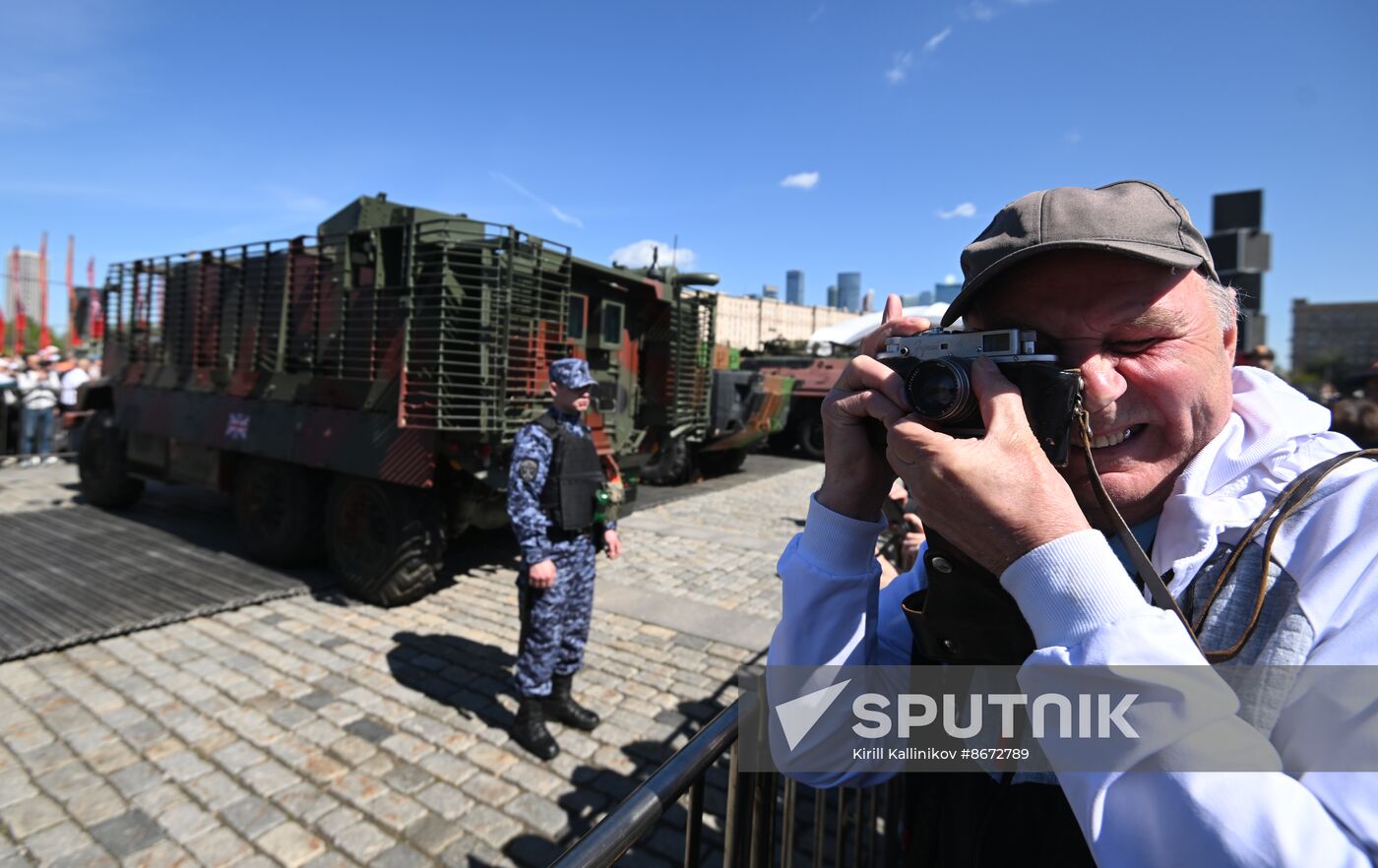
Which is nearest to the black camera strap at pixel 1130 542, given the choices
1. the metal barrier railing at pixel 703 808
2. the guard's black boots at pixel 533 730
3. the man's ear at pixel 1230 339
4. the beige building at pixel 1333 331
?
the man's ear at pixel 1230 339

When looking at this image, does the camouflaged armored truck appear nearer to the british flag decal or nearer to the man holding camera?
the british flag decal

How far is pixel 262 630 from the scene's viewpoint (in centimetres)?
505

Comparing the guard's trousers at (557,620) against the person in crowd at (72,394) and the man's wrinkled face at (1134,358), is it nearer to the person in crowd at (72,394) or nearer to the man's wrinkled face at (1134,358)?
the man's wrinkled face at (1134,358)

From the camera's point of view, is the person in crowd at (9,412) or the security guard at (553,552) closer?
the security guard at (553,552)

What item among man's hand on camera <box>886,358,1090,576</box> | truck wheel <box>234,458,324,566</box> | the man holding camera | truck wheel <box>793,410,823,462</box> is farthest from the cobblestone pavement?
truck wheel <box>793,410,823,462</box>

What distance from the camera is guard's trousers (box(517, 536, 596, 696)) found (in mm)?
3715

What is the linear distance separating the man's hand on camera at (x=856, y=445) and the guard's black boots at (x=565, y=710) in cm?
298

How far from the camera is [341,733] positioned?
3.71m

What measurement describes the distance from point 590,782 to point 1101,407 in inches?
121

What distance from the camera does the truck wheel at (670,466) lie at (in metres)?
10.4

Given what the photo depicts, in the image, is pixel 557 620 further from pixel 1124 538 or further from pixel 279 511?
pixel 279 511

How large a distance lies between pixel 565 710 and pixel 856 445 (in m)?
3.11

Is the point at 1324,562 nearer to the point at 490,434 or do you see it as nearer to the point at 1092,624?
the point at 1092,624

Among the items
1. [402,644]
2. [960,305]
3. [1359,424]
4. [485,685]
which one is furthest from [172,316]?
[1359,424]
